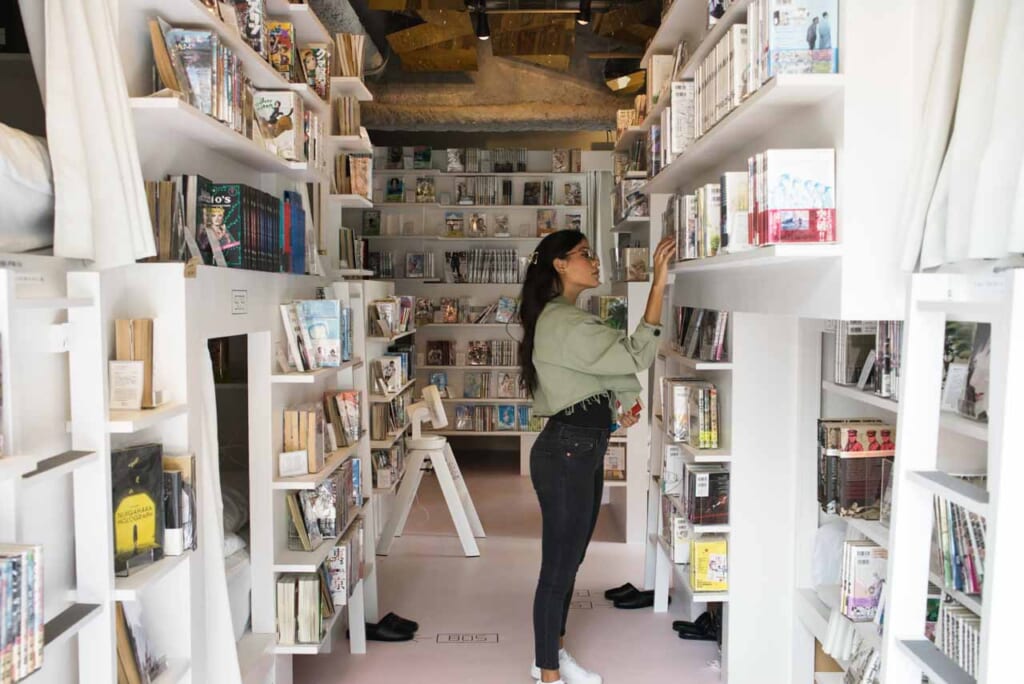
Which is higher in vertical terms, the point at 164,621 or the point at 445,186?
the point at 445,186

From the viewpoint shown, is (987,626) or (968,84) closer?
(987,626)

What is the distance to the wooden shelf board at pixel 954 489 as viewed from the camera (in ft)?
4.78

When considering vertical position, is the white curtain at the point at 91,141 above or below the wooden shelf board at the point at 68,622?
above

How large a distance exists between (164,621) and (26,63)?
225 cm

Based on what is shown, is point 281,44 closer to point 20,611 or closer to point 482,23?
point 20,611

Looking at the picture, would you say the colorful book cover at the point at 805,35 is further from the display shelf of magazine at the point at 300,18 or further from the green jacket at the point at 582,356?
the display shelf of magazine at the point at 300,18

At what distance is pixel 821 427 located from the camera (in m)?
2.67

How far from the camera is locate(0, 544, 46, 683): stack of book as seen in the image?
140 centimetres

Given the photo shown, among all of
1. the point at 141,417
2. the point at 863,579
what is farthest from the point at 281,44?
the point at 863,579

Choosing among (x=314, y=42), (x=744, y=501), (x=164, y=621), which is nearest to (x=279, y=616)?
(x=164, y=621)

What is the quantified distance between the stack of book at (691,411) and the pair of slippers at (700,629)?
0.93 m

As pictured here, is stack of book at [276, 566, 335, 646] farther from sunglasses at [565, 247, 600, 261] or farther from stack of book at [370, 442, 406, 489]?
stack of book at [370, 442, 406, 489]

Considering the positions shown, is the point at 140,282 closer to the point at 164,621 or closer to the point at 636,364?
the point at 164,621

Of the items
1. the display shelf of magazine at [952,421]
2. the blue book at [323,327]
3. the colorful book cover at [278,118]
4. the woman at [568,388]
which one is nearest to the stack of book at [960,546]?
the display shelf of magazine at [952,421]
